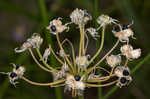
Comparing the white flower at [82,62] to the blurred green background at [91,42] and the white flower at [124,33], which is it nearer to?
the white flower at [124,33]

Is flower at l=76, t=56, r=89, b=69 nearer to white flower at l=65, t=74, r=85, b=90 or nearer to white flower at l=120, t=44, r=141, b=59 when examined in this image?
white flower at l=65, t=74, r=85, b=90

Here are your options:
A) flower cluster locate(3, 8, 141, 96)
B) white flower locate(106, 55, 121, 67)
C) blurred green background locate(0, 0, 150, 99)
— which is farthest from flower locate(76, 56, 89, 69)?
blurred green background locate(0, 0, 150, 99)

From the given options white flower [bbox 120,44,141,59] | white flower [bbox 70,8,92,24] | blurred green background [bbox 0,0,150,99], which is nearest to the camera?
white flower [bbox 120,44,141,59]

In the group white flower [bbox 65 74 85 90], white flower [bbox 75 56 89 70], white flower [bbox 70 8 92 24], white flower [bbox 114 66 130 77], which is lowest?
white flower [bbox 65 74 85 90]

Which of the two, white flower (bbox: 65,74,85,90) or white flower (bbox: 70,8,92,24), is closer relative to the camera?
white flower (bbox: 65,74,85,90)

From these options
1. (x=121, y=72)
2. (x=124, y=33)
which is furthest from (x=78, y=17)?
(x=121, y=72)

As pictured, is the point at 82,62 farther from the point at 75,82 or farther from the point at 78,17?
the point at 78,17

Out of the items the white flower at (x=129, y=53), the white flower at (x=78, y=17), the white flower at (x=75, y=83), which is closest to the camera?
the white flower at (x=75, y=83)

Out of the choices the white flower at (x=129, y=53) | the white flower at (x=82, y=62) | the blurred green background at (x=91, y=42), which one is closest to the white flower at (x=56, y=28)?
the white flower at (x=82, y=62)

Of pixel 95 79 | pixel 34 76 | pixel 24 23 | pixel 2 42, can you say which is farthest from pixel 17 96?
pixel 95 79

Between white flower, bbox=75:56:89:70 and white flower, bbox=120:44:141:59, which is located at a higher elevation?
white flower, bbox=120:44:141:59

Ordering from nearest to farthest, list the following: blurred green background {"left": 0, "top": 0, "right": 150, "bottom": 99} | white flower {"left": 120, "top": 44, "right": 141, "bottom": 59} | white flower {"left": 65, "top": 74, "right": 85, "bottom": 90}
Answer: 1. white flower {"left": 65, "top": 74, "right": 85, "bottom": 90}
2. white flower {"left": 120, "top": 44, "right": 141, "bottom": 59}
3. blurred green background {"left": 0, "top": 0, "right": 150, "bottom": 99}

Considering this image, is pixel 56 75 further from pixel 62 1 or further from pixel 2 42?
pixel 2 42
